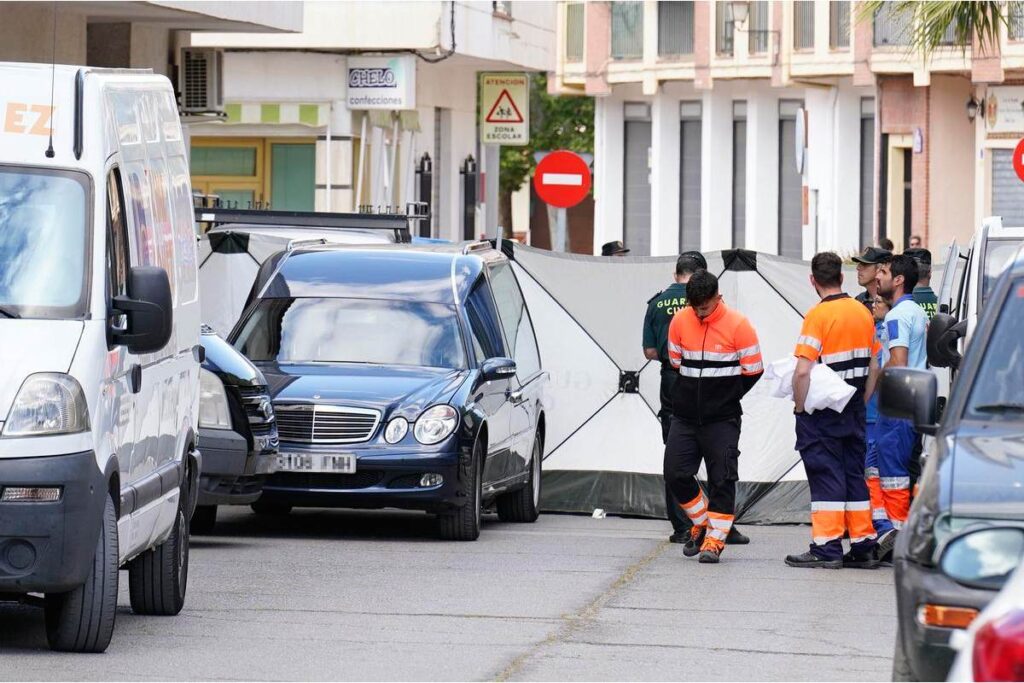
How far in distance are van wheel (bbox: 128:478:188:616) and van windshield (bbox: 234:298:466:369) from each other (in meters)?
4.51

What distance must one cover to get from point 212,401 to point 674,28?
4158cm

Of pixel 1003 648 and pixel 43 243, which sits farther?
pixel 43 243

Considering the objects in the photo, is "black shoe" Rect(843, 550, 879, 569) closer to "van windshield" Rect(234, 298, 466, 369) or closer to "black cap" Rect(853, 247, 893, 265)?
"black cap" Rect(853, 247, 893, 265)

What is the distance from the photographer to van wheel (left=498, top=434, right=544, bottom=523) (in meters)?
16.2

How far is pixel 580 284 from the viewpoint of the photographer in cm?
1750

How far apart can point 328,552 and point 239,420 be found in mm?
948

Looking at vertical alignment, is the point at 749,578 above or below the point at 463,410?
below

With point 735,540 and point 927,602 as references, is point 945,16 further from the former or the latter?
point 927,602

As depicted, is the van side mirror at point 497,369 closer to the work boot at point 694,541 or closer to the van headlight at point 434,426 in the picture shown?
the van headlight at point 434,426

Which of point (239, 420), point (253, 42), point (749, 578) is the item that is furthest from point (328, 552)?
point (253, 42)

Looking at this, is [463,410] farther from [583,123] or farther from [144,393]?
[583,123]

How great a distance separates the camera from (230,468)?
13148 millimetres

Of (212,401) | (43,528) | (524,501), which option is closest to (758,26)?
(524,501)

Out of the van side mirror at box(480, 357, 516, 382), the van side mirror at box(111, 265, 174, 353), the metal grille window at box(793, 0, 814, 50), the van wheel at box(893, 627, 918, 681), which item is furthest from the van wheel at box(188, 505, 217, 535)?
the metal grille window at box(793, 0, 814, 50)
